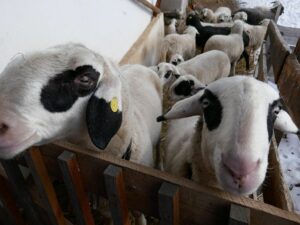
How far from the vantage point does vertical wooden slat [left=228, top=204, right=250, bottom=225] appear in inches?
37.0

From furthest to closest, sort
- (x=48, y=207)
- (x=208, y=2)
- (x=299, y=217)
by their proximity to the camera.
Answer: (x=208, y=2)
(x=48, y=207)
(x=299, y=217)

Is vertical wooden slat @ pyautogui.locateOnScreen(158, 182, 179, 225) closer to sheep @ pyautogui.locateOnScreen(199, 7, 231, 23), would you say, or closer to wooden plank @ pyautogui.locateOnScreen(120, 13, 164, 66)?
wooden plank @ pyautogui.locateOnScreen(120, 13, 164, 66)

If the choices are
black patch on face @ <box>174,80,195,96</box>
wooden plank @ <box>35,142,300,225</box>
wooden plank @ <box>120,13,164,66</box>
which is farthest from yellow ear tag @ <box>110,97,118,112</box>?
wooden plank @ <box>120,13,164,66</box>

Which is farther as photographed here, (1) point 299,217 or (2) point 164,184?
Answer: (2) point 164,184

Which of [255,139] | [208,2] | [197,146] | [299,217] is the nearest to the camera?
[299,217]

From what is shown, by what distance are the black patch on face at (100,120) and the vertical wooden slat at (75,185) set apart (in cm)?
18

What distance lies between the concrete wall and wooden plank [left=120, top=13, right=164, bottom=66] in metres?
0.15

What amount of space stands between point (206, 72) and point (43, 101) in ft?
12.3

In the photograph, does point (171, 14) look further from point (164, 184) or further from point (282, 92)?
point (164, 184)

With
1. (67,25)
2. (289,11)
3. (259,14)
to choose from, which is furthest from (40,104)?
(289,11)

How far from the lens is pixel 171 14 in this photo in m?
7.54

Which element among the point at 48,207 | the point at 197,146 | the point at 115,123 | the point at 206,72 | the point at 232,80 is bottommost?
the point at 206,72

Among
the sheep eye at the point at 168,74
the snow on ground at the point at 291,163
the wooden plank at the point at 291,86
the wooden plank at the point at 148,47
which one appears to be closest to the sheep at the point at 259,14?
the wooden plank at the point at 148,47

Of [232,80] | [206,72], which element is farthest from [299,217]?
[206,72]
